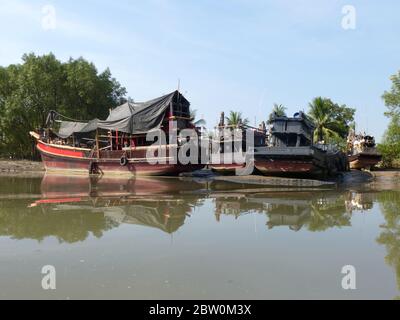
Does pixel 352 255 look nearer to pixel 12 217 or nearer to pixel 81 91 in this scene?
pixel 12 217

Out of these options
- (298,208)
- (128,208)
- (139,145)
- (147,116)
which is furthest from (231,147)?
(128,208)

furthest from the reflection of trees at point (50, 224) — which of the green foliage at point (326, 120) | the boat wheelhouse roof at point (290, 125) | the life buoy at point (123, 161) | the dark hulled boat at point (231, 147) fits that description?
the green foliage at point (326, 120)

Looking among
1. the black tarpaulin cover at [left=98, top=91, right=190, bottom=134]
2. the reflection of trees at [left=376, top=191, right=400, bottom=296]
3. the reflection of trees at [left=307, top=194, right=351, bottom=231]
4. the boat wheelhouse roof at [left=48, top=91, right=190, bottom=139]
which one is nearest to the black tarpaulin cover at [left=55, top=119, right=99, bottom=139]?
the boat wheelhouse roof at [left=48, top=91, right=190, bottom=139]

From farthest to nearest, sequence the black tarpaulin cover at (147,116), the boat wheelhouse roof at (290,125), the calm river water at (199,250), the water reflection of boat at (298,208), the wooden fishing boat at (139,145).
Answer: the black tarpaulin cover at (147,116) < the wooden fishing boat at (139,145) < the boat wheelhouse roof at (290,125) < the water reflection of boat at (298,208) < the calm river water at (199,250)

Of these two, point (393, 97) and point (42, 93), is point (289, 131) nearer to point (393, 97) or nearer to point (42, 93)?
point (393, 97)

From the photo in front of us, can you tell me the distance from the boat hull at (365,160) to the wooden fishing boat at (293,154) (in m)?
4.50

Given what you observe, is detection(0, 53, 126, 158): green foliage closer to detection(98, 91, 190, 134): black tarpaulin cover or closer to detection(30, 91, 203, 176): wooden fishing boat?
detection(30, 91, 203, 176): wooden fishing boat

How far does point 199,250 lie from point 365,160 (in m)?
19.5

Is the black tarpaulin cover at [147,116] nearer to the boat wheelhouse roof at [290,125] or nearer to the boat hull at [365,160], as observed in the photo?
the boat wheelhouse roof at [290,125]

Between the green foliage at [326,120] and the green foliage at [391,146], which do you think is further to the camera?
the green foliage at [326,120]

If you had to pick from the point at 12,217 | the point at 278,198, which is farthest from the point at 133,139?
the point at 12,217

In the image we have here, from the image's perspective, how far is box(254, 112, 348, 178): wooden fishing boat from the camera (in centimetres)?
1488

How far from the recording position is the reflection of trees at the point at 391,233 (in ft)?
14.5
